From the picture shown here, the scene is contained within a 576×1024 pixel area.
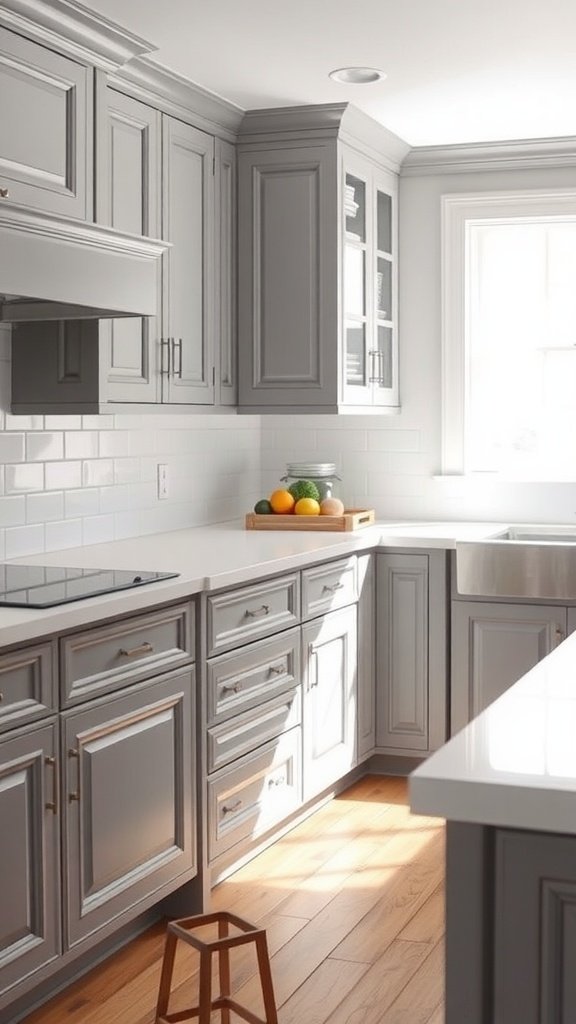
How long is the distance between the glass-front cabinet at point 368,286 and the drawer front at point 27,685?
2.14m

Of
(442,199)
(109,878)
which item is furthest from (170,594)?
(442,199)

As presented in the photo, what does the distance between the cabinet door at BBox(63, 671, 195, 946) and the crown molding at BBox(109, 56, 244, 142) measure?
1716 mm

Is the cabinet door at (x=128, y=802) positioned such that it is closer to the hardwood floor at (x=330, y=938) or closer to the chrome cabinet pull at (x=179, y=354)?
the hardwood floor at (x=330, y=938)

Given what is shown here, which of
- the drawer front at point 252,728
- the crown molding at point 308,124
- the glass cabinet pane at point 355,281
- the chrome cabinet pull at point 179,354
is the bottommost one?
the drawer front at point 252,728

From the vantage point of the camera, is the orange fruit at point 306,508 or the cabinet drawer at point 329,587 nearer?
the cabinet drawer at point 329,587

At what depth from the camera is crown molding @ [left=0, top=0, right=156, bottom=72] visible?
10.0 ft

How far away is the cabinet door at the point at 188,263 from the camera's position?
156 inches

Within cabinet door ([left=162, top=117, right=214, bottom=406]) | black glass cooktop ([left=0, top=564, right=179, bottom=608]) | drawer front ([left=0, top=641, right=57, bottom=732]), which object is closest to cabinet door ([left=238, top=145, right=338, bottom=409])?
cabinet door ([left=162, top=117, right=214, bottom=406])

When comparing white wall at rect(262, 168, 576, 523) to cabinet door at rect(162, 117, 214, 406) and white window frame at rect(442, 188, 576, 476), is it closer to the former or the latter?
white window frame at rect(442, 188, 576, 476)

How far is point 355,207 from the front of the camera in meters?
4.62

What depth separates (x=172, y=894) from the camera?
3391 mm

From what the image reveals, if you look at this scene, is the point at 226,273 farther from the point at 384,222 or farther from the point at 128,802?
the point at 128,802

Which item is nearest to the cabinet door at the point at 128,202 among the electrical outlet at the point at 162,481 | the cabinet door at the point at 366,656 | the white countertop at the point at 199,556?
the white countertop at the point at 199,556

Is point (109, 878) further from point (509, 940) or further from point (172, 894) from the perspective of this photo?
point (509, 940)
